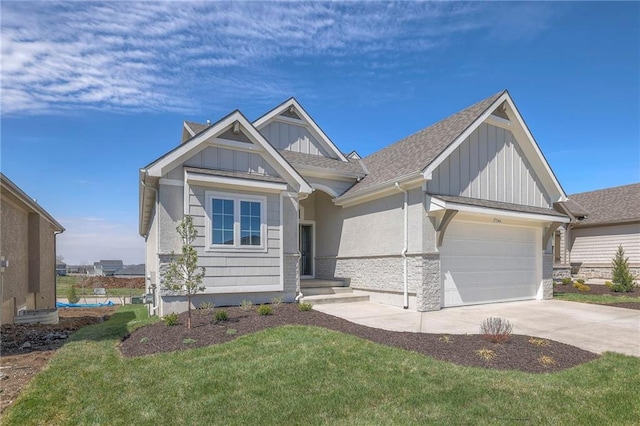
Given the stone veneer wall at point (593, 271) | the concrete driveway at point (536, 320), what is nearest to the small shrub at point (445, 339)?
the concrete driveway at point (536, 320)

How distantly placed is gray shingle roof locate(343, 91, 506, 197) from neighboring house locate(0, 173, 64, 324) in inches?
414

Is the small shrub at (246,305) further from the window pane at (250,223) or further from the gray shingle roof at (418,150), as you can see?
the gray shingle roof at (418,150)

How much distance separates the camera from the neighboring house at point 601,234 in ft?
65.7

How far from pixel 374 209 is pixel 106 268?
41975 mm

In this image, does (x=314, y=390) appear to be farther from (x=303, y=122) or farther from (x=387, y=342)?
(x=303, y=122)

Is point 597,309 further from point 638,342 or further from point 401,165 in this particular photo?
point 401,165

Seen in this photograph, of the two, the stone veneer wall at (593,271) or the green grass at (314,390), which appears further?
the stone veneer wall at (593,271)

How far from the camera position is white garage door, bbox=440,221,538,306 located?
456 inches

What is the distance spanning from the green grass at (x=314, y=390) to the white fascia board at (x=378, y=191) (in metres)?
5.83

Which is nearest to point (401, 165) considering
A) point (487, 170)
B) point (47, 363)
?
point (487, 170)

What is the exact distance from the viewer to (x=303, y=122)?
15219 millimetres

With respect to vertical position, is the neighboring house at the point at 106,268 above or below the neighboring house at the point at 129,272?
above

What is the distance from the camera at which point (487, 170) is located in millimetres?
12516

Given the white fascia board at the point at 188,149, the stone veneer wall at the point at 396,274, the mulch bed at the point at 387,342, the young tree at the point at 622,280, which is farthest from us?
the young tree at the point at 622,280
